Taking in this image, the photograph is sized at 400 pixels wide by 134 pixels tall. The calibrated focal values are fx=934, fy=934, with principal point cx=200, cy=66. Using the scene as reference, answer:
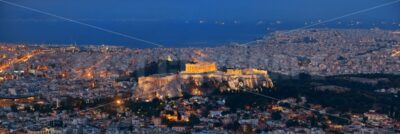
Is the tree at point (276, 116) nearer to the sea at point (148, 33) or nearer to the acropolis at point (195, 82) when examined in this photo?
the acropolis at point (195, 82)

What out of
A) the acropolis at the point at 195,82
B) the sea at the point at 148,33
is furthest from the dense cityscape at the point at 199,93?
the sea at the point at 148,33

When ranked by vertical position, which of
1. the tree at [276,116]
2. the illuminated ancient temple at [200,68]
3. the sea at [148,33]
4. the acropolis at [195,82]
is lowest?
the tree at [276,116]

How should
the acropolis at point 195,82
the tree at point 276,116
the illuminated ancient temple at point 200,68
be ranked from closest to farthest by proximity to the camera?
the tree at point 276,116 → the acropolis at point 195,82 → the illuminated ancient temple at point 200,68

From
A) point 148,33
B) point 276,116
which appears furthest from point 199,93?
point 148,33

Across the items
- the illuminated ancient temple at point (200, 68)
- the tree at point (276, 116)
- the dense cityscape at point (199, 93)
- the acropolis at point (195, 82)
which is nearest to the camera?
the dense cityscape at point (199, 93)

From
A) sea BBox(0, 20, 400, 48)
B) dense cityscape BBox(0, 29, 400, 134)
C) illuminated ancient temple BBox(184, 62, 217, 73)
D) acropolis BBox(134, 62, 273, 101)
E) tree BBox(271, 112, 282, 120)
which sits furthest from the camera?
sea BBox(0, 20, 400, 48)

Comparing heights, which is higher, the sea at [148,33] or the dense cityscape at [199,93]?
the sea at [148,33]

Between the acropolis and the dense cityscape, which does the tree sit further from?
the acropolis

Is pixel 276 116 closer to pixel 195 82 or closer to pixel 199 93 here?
pixel 199 93

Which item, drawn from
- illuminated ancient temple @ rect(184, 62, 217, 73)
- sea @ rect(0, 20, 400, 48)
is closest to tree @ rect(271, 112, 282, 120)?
illuminated ancient temple @ rect(184, 62, 217, 73)

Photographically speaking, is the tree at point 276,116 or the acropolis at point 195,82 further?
the acropolis at point 195,82
